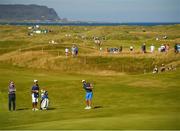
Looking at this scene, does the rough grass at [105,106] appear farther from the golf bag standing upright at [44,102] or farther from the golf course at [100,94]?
the golf bag standing upright at [44,102]

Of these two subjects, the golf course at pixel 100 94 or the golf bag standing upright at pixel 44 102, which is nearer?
the golf course at pixel 100 94

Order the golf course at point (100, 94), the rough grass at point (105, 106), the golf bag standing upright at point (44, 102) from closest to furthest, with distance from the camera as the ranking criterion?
the rough grass at point (105, 106)
the golf course at point (100, 94)
the golf bag standing upright at point (44, 102)

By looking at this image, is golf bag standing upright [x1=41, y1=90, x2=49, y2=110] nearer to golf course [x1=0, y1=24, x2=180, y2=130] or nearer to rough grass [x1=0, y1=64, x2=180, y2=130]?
rough grass [x1=0, y1=64, x2=180, y2=130]

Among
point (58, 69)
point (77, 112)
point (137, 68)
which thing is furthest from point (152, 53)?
point (77, 112)

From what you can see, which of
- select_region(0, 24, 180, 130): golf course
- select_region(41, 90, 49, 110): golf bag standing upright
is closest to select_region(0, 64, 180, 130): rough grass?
select_region(0, 24, 180, 130): golf course

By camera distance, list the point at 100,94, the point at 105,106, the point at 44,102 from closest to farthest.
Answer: the point at 44,102, the point at 105,106, the point at 100,94

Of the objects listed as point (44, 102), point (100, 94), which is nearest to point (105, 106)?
point (44, 102)

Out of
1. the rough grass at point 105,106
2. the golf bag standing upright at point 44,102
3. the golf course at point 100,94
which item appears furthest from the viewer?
the golf bag standing upright at point 44,102

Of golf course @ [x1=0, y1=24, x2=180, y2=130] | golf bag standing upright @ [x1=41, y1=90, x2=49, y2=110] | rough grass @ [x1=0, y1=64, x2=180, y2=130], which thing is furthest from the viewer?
golf bag standing upright @ [x1=41, y1=90, x2=49, y2=110]

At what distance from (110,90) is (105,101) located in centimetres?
416

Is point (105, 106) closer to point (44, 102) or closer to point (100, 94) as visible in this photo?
point (44, 102)

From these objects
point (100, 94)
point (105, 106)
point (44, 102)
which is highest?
point (44, 102)

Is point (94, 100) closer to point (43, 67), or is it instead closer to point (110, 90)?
point (110, 90)

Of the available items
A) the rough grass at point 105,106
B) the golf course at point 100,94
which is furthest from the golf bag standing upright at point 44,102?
the golf course at point 100,94
